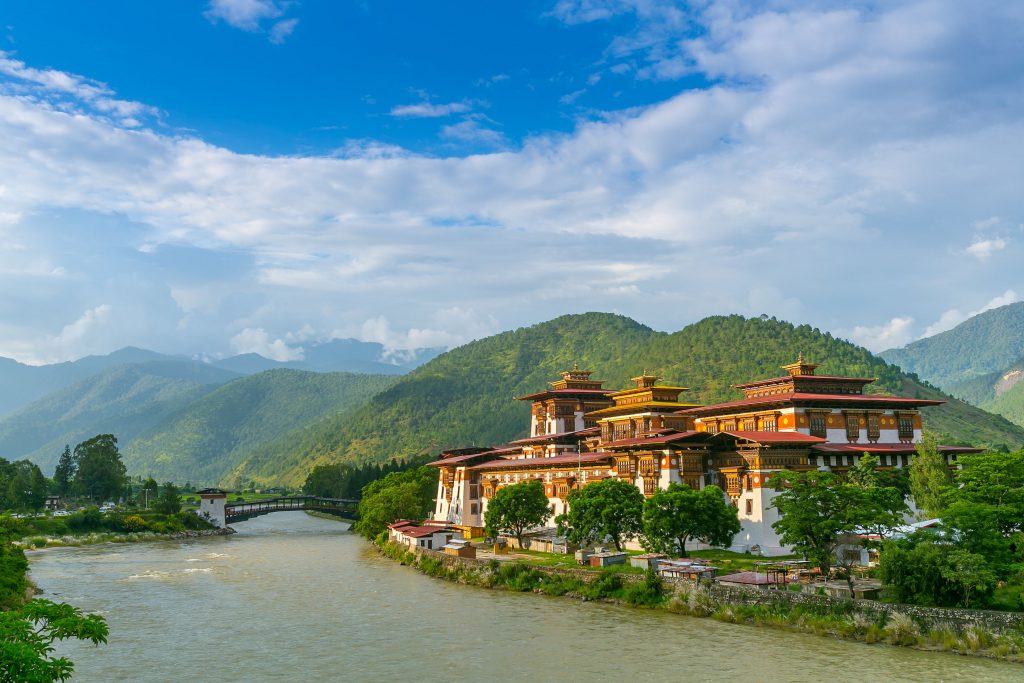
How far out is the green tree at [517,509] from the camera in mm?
81312

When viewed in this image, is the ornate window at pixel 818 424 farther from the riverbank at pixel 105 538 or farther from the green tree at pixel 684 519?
the riverbank at pixel 105 538

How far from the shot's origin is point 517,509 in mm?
81375

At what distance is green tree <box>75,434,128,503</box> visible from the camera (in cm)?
15300

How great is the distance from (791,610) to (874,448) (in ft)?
120

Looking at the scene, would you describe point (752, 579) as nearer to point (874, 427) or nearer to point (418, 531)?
point (874, 427)

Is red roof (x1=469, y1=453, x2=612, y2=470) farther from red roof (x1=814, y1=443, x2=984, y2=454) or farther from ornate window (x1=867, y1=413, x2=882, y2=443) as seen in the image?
ornate window (x1=867, y1=413, x2=882, y2=443)

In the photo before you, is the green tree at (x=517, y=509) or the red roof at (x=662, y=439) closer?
the red roof at (x=662, y=439)

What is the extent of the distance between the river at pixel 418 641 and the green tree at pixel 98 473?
81.5 m

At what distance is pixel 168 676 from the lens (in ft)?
139

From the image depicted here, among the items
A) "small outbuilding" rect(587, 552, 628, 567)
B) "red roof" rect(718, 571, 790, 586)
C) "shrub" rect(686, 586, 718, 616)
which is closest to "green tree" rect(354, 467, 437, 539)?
"small outbuilding" rect(587, 552, 628, 567)

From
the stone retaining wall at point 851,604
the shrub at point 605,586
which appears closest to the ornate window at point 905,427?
the stone retaining wall at point 851,604

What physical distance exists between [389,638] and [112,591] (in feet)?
110

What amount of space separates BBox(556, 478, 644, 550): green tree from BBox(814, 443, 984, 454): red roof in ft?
57.0

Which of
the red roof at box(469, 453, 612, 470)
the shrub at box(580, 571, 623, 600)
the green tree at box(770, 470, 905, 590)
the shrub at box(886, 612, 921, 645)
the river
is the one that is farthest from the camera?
the red roof at box(469, 453, 612, 470)
